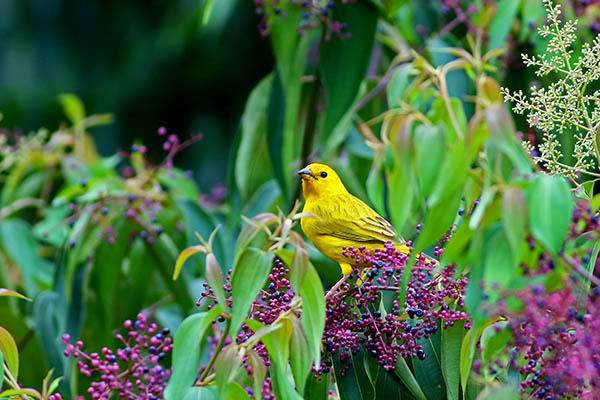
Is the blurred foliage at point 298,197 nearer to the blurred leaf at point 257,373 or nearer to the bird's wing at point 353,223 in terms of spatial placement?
the blurred leaf at point 257,373

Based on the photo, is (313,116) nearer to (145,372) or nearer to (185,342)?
(145,372)

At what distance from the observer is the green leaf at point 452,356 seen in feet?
6.39

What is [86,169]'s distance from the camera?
178 inches

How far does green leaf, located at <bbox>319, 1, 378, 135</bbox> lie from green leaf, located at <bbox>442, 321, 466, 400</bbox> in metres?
1.69

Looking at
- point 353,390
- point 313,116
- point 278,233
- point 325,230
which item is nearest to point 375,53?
point 313,116

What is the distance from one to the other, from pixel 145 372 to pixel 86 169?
2.54 metres

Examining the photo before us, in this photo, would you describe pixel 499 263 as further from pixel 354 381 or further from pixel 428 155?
pixel 354 381

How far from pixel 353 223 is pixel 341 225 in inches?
2.4

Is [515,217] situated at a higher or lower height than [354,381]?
higher

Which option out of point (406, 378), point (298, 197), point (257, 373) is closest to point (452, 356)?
point (406, 378)

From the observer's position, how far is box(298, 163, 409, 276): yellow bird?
2.66 metres

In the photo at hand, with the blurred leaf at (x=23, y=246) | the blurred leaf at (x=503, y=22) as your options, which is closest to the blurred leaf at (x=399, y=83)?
the blurred leaf at (x=503, y=22)

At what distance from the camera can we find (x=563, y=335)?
1.53m

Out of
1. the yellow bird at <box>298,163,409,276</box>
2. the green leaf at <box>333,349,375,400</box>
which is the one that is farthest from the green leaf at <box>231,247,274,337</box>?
the yellow bird at <box>298,163,409,276</box>
